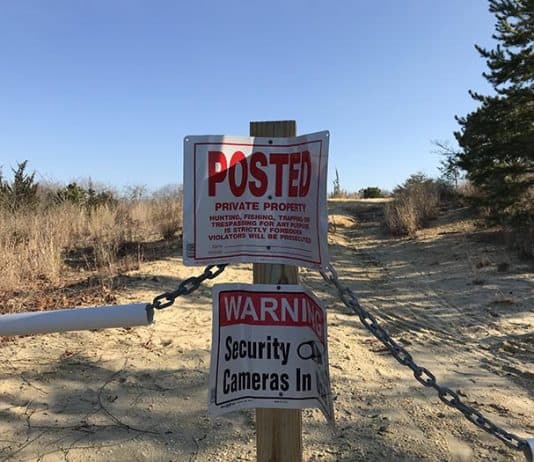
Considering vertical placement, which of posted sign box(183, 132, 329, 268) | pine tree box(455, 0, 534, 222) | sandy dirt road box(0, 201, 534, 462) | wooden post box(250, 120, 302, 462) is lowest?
sandy dirt road box(0, 201, 534, 462)

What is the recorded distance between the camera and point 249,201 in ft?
5.59

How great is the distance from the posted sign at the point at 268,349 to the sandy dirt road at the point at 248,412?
3.64 feet

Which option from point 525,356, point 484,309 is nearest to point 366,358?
point 525,356

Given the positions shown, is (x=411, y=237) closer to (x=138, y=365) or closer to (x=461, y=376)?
(x=461, y=376)

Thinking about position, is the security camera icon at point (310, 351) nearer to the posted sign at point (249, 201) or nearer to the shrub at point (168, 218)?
the posted sign at point (249, 201)

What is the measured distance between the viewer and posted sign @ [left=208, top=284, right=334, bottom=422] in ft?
5.60

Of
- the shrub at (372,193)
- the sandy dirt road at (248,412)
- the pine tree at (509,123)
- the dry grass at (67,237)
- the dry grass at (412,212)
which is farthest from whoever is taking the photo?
the shrub at (372,193)

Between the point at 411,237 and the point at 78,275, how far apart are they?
343 inches

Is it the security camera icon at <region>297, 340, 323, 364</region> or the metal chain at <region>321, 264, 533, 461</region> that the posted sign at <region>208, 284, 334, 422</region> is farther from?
the metal chain at <region>321, 264, 533, 461</region>

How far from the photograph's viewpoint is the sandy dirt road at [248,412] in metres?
2.69

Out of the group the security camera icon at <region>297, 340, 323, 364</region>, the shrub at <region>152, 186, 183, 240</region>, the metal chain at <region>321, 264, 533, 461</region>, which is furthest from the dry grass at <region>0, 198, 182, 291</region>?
the metal chain at <region>321, 264, 533, 461</region>

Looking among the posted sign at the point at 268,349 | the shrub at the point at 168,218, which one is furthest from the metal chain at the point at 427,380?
the shrub at the point at 168,218

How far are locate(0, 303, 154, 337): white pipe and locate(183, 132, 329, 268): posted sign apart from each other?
0.29 m

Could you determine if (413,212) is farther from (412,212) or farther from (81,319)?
(81,319)
